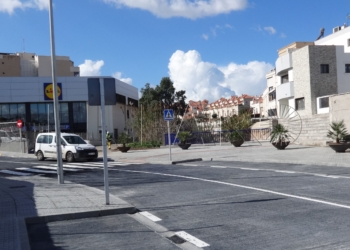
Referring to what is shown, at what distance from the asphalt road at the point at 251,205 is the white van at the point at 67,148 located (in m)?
10.8

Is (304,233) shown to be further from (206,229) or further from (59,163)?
(59,163)

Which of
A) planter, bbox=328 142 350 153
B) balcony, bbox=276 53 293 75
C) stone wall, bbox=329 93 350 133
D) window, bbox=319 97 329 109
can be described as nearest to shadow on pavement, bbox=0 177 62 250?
planter, bbox=328 142 350 153

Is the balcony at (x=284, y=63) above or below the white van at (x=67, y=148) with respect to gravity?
above

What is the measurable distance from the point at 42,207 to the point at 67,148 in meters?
18.1

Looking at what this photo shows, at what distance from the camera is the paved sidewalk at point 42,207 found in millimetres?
7298

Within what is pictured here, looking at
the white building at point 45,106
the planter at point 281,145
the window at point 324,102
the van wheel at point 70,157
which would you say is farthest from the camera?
the white building at point 45,106

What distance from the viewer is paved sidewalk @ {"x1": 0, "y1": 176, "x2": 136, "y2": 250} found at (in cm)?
730

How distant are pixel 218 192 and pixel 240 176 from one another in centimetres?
367

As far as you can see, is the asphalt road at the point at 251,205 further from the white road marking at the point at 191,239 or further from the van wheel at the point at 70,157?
the van wheel at the point at 70,157

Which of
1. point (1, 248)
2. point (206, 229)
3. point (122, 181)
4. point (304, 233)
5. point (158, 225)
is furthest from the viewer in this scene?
point (122, 181)

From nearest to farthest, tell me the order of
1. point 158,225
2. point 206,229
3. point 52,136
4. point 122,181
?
point 206,229 → point 158,225 → point 122,181 → point 52,136

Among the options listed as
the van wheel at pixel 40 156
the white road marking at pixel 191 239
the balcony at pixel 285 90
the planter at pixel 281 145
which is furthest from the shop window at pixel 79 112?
the white road marking at pixel 191 239

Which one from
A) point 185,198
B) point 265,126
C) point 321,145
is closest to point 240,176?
point 185,198

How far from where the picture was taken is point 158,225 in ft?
26.8
